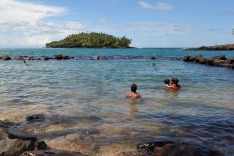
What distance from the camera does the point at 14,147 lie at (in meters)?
8.57

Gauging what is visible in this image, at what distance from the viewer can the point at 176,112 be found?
51.3 feet

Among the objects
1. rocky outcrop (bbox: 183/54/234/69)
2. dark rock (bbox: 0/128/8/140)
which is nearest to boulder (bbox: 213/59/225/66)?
rocky outcrop (bbox: 183/54/234/69)

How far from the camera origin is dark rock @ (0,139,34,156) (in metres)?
8.45

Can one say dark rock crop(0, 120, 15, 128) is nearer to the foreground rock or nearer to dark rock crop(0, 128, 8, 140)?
dark rock crop(0, 128, 8, 140)

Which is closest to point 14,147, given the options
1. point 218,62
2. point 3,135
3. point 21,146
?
point 21,146

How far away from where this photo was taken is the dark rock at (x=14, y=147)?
27.7 feet

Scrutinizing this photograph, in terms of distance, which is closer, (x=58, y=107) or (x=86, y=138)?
(x=86, y=138)

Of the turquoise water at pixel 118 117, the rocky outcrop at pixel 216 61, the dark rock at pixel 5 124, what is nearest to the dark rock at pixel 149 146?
the turquoise water at pixel 118 117

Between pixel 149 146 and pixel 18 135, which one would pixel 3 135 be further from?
pixel 149 146

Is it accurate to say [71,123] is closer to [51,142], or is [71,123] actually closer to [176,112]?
[51,142]

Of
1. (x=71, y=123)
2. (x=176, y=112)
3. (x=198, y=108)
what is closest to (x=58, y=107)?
(x=71, y=123)

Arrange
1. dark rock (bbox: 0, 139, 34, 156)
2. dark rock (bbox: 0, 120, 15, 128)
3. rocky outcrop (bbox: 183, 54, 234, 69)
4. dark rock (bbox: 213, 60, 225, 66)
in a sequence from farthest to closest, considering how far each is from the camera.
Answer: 1. dark rock (bbox: 213, 60, 225, 66)
2. rocky outcrop (bbox: 183, 54, 234, 69)
3. dark rock (bbox: 0, 120, 15, 128)
4. dark rock (bbox: 0, 139, 34, 156)

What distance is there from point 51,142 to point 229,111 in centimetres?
914

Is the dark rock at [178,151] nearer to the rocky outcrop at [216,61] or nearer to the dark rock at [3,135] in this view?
the dark rock at [3,135]
